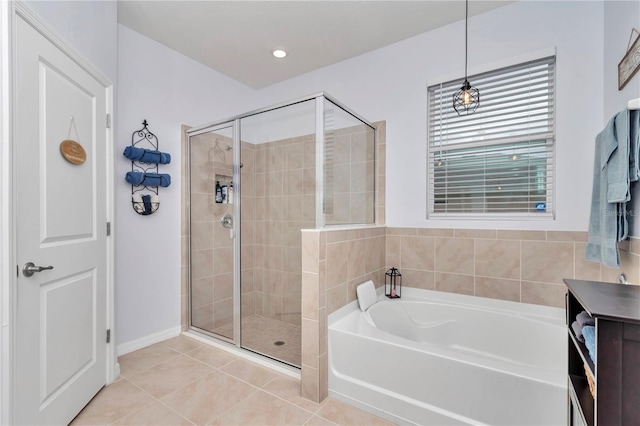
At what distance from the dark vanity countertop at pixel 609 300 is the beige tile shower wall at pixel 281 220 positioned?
1573mm

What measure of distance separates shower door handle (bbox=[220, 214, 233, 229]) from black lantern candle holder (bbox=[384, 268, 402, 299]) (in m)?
1.43

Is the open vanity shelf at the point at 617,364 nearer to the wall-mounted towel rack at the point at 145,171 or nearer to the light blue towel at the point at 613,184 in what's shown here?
the light blue towel at the point at 613,184

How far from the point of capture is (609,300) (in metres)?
0.94

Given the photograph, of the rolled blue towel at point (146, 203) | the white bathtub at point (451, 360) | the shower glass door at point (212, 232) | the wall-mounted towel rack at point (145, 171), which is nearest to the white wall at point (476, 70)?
the white bathtub at point (451, 360)

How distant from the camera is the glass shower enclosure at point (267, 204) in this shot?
7.54 ft

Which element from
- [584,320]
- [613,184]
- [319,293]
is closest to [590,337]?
[584,320]

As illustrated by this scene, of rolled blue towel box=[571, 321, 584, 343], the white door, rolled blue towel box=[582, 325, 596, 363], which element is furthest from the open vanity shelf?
the white door

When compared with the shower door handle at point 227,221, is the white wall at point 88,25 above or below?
above

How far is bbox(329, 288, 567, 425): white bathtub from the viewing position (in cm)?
142

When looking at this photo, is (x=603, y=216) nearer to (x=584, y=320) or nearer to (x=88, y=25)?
(x=584, y=320)

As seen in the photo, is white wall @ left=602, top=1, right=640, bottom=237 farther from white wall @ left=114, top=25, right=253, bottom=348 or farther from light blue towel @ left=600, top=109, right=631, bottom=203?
white wall @ left=114, top=25, right=253, bottom=348

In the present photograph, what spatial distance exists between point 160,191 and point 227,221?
66 cm

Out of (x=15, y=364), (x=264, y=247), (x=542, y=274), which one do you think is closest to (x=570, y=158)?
(x=542, y=274)

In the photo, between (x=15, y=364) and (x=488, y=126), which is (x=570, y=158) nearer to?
(x=488, y=126)
